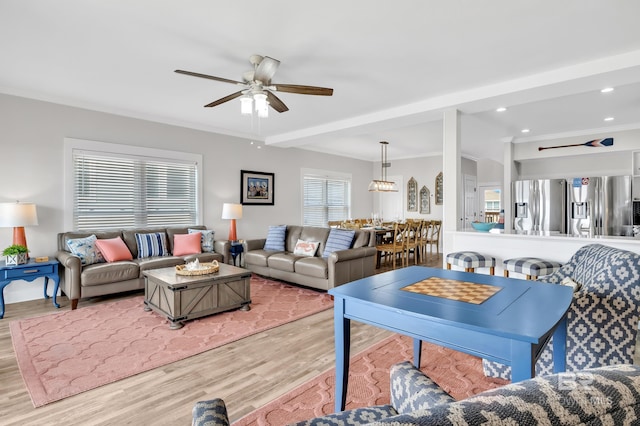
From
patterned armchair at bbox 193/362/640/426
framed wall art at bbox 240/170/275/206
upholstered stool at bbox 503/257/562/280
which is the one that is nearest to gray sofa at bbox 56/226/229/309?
framed wall art at bbox 240/170/275/206

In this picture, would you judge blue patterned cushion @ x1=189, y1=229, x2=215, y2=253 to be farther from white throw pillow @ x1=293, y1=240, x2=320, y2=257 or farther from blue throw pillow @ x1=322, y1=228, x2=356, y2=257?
blue throw pillow @ x1=322, y1=228, x2=356, y2=257

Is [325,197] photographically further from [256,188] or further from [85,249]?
[85,249]

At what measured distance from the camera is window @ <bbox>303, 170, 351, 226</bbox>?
8.06m

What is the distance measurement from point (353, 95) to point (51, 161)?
13.3 feet

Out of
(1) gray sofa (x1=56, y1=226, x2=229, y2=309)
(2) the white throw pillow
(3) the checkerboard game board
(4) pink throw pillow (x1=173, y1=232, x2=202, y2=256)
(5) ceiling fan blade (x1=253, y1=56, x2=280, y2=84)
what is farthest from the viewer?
(2) the white throw pillow

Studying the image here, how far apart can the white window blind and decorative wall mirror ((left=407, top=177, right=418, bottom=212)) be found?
18.6 ft

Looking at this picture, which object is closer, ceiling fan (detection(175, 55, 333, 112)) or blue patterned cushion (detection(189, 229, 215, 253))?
ceiling fan (detection(175, 55, 333, 112))

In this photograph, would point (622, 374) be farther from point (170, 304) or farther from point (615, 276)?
point (170, 304)

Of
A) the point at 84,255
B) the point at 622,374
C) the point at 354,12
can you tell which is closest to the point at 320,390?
the point at 622,374

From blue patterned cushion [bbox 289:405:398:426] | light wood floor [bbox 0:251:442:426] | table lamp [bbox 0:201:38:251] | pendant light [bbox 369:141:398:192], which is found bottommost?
light wood floor [bbox 0:251:442:426]

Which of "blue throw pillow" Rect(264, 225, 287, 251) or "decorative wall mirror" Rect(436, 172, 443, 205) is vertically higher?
"decorative wall mirror" Rect(436, 172, 443, 205)

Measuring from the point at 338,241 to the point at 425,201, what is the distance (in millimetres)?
4703

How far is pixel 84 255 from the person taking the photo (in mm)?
4238

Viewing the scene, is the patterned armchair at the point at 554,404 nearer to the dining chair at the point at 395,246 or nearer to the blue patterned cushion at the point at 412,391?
the blue patterned cushion at the point at 412,391
